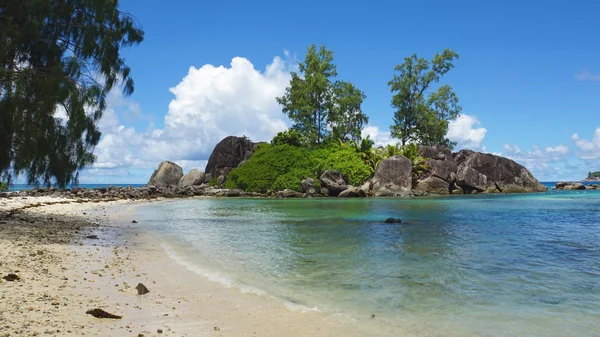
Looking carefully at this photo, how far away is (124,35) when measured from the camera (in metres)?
15.7

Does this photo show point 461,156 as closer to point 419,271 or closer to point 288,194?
point 288,194

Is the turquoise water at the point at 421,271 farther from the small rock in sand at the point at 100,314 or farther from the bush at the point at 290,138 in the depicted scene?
the bush at the point at 290,138

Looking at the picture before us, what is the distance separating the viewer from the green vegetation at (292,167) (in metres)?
46.0

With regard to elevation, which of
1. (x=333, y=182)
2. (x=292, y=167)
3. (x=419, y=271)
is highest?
(x=292, y=167)

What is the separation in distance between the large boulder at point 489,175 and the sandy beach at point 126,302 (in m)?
41.8

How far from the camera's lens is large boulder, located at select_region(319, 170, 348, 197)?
42.4 metres

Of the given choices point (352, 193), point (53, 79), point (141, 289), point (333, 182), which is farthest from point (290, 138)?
point (141, 289)

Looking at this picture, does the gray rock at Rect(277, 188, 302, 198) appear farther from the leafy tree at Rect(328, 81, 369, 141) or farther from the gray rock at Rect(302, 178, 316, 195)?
the leafy tree at Rect(328, 81, 369, 141)

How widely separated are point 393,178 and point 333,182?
612 centimetres

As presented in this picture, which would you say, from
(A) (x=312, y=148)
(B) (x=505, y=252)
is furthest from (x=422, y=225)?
(A) (x=312, y=148)

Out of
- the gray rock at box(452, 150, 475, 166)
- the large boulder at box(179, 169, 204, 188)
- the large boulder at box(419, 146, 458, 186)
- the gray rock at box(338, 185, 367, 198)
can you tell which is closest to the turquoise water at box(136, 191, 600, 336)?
the gray rock at box(338, 185, 367, 198)

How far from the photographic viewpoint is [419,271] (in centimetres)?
865

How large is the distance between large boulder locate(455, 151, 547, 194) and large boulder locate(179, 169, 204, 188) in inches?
1266

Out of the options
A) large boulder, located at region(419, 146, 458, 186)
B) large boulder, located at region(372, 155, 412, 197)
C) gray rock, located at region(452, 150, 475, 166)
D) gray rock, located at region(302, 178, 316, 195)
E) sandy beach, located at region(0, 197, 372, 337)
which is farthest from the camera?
gray rock, located at region(452, 150, 475, 166)
